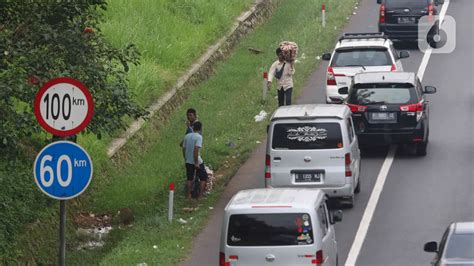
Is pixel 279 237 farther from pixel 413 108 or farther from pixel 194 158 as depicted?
pixel 413 108

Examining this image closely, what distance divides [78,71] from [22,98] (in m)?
1.28

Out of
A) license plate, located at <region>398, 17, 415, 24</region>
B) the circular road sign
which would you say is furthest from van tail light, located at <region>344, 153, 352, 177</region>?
license plate, located at <region>398, 17, 415, 24</region>

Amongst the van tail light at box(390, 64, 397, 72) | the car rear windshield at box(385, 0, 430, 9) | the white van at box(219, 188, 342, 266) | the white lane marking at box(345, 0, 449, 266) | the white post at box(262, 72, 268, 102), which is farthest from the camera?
the car rear windshield at box(385, 0, 430, 9)

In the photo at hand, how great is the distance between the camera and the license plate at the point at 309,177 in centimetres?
2362

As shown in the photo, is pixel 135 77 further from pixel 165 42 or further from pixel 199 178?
pixel 199 178

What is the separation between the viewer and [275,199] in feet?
59.2

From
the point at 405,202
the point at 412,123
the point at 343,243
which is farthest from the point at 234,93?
the point at 343,243

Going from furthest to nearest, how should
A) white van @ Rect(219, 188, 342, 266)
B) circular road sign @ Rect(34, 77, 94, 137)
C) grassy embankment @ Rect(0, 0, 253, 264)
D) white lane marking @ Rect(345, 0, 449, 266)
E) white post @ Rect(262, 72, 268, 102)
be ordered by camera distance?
white post @ Rect(262, 72, 268, 102) < grassy embankment @ Rect(0, 0, 253, 264) < white lane marking @ Rect(345, 0, 449, 266) < white van @ Rect(219, 188, 342, 266) < circular road sign @ Rect(34, 77, 94, 137)

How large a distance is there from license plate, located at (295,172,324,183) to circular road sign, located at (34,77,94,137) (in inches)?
383

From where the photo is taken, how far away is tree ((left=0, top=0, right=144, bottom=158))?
18109mm

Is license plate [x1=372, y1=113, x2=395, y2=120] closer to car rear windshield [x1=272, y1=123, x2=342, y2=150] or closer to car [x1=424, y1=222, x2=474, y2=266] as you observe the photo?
car rear windshield [x1=272, y1=123, x2=342, y2=150]

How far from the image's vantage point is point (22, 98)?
1825 cm

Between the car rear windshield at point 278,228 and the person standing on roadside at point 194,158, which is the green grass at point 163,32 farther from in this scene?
the car rear windshield at point 278,228

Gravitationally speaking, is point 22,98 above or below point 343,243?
above
